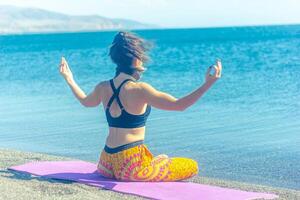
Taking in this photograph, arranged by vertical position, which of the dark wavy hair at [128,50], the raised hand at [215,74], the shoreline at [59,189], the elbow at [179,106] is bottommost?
the shoreline at [59,189]

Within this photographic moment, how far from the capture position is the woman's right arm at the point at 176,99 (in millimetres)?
5820

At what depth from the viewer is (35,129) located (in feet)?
41.8

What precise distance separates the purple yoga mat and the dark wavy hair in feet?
3.98

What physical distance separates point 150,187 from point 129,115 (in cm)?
79

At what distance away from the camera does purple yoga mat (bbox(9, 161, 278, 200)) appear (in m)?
6.47

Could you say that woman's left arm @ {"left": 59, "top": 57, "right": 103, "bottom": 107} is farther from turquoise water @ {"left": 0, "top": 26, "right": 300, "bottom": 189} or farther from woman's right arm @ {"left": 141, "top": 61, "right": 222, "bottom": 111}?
turquoise water @ {"left": 0, "top": 26, "right": 300, "bottom": 189}

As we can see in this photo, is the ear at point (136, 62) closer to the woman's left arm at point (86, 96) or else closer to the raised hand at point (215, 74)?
the woman's left arm at point (86, 96)

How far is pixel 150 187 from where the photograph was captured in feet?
22.2

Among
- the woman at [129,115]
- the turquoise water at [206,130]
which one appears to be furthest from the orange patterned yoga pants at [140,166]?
the turquoise water at [206,130]

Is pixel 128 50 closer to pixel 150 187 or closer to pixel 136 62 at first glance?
pixel 136 62

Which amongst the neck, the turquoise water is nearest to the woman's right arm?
the neck

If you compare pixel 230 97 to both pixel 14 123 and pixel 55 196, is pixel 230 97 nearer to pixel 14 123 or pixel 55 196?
pixel 14 123

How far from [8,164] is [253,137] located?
4695 millimetres

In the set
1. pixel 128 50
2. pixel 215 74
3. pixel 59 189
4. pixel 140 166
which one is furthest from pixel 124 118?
pixel 215 74
